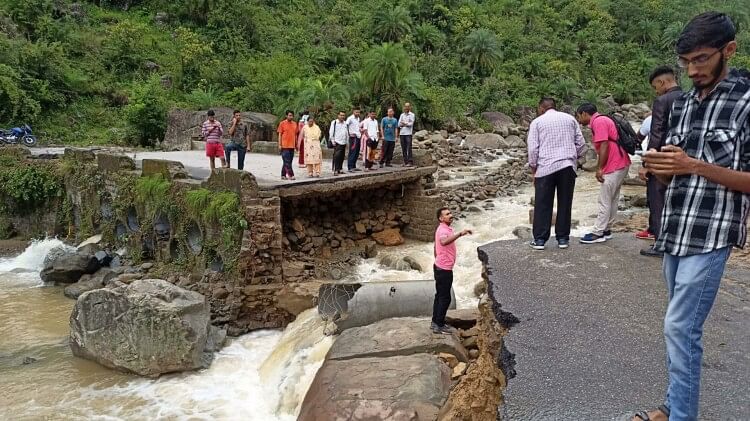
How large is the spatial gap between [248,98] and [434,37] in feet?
60.1

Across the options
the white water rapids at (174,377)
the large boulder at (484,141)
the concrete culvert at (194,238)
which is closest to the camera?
A: the white water rapids at (174,377)

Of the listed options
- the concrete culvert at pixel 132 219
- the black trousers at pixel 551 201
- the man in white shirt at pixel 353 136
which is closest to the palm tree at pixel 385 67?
the man in white shirt at pixel 353 136

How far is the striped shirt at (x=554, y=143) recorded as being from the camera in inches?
248

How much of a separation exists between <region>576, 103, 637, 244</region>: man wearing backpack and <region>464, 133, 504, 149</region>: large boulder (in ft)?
66.2

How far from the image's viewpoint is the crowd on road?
13148 millimetres

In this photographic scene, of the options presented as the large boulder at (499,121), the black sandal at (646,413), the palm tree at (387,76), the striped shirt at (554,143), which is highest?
the palm tree at (387,76)

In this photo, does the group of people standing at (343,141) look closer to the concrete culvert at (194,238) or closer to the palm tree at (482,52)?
the concrete culvert at (194,238)

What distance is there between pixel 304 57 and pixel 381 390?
30963mm

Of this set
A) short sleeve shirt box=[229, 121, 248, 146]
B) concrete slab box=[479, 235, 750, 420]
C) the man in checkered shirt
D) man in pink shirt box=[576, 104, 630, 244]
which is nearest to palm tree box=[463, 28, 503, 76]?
short sleeve shirt box=[229, 121, 248, 146]

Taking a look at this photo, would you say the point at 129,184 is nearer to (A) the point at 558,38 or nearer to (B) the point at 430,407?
(B) the point at 430,407

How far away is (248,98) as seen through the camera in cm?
Result: 2753

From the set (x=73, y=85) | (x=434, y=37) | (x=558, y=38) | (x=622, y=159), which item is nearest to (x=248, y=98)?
(x=73, y=85)

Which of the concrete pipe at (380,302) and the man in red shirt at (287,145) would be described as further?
the man in red shirt at (287,145)

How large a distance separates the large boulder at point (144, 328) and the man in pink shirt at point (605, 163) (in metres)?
6.52
